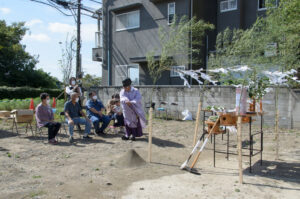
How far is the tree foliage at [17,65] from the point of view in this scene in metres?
29.5

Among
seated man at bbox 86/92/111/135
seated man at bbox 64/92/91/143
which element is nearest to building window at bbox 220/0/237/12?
seated man at bbox 86/92/111/135

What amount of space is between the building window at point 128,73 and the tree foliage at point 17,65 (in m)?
16.1

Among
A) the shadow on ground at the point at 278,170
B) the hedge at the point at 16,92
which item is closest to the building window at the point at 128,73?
the hedge at the point at 16,92

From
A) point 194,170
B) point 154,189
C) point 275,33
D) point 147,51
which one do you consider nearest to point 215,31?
point 147,51

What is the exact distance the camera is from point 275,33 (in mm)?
8875

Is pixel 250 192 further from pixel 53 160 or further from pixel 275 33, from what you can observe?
pixel 275 33

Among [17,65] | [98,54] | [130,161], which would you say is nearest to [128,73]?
[98,54]

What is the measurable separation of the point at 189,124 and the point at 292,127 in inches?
143

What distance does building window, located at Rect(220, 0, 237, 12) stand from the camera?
1521 centimetres

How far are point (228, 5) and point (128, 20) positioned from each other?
627cm

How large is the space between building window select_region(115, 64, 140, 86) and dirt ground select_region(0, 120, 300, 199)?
10003 mm

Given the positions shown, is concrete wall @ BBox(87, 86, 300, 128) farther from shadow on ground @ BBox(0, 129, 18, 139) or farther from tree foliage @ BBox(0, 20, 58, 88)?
tree foliage @ BBox(0, 20, 58, 88)

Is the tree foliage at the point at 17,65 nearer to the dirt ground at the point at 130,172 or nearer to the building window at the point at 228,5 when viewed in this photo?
the building window at the point at 228,5

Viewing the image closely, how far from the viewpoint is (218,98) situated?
1092cm
